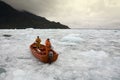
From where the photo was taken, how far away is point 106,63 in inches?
427

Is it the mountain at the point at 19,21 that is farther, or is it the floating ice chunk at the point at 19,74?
the mountain at the point at 19,21

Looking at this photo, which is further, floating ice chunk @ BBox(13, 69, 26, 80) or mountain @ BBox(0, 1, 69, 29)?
mountain @ BBox(0, 1, 69, 29)

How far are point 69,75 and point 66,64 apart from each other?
1.96 m

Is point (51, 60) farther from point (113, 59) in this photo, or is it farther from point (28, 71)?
point (113, 59)

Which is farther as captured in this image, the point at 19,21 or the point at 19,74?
the point at 19,21

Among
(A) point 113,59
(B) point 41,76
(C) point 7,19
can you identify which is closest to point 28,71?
(B) point 41,76

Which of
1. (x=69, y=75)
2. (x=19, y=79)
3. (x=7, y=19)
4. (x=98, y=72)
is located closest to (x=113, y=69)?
(x=98, y=72)

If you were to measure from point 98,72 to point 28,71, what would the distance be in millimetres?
3640

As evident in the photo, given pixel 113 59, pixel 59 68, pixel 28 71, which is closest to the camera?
pixel 28 71

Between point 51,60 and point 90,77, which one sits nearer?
point 90,77

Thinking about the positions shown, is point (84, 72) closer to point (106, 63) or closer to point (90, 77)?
point (90, 77)

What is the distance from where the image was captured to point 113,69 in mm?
9594

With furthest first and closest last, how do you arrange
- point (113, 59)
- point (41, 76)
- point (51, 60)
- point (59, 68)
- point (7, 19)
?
point (7, 19) < point (113, 59) < point (51, 60) < point (59, 68) < point (41, 76)

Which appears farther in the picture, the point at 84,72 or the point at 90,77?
the point at 84,72
